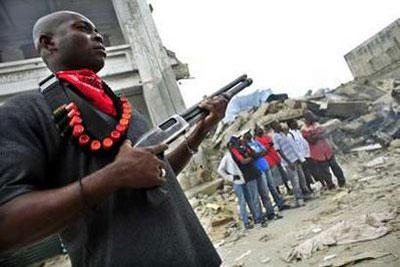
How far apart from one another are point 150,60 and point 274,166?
362 centimetres

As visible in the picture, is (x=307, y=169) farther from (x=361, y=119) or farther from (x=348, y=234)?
(x=361, y=119)

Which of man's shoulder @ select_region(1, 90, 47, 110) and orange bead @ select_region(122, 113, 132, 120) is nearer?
man's shoulder @ select_region(1, 90, 47, 110)

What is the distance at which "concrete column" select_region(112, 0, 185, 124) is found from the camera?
20.0ft

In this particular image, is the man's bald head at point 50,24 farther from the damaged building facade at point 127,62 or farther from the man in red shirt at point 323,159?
the man in red shirt at point 323,159

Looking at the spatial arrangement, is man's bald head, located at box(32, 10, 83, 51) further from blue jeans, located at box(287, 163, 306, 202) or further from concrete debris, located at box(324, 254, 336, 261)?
blue jeans, located at box(287, 163, 306, 202)

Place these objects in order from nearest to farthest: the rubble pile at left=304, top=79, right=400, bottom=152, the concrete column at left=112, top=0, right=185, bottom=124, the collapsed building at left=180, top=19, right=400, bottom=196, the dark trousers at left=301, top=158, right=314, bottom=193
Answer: the concrete column at left=112, top=0, right=185, bottom=124 < the dark trousers at left=301, top=158, right=314, bottom=193 < the rubble pile at left=304, top=79, right=400, bottom=152 < the collapsed building at left=180, top=19, right=400, bottom=196

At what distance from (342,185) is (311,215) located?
1867 millimetres

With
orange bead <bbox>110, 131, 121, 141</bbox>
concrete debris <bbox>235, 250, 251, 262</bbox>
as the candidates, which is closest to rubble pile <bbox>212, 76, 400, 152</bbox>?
concrete debris <bbox>235, 250, 251, 262</bbox>

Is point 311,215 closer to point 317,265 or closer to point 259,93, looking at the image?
point 317,265

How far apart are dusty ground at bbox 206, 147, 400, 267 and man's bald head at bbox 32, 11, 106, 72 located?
3061 millimetres

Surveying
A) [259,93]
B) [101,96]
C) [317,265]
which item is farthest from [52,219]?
[259,93]

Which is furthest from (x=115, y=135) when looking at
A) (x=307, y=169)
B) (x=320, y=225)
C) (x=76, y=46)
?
(x=307, y=169)

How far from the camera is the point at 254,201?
6.35 meters

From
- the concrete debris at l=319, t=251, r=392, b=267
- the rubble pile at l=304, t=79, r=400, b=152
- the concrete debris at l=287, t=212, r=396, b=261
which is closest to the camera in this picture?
the concrete debris at l=319, t=251, r=392, b=267
